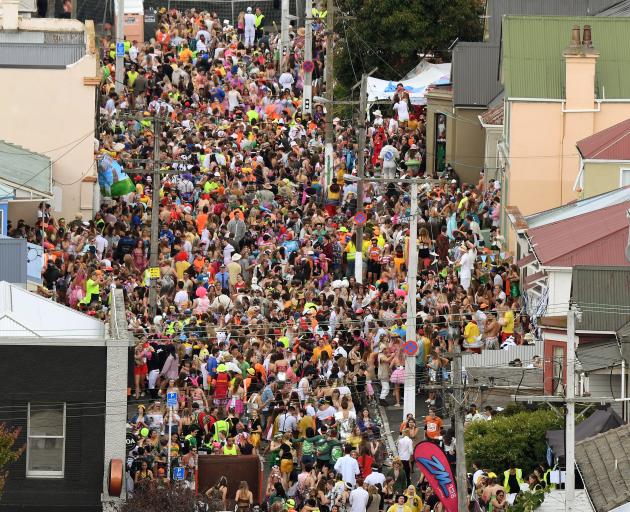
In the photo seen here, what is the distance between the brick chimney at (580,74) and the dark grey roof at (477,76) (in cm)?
755

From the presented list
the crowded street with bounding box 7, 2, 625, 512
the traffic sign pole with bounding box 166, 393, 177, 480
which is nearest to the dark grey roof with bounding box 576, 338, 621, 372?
the crowded street with bounding box 7, 2, 625, 512

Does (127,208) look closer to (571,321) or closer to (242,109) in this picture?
(242,109)

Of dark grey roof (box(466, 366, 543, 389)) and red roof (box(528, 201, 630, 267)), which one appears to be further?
red roof (box(528, 201, 630, 267))

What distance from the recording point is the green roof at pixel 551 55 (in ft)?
227

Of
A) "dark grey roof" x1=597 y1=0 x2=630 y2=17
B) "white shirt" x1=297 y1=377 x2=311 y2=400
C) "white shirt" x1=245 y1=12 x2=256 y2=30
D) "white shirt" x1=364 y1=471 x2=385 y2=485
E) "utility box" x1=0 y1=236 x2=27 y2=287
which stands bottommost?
"white shirt" x1=364 y1=471 x2=385 y2=485

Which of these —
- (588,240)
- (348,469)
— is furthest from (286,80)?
(348,469)

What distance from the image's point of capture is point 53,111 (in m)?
73.2

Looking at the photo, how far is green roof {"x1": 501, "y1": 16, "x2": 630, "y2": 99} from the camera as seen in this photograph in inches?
2724

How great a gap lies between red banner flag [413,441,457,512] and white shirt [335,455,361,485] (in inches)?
93.7

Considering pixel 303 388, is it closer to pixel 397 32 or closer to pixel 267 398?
pixel 267 398

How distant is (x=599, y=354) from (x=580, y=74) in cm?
1765

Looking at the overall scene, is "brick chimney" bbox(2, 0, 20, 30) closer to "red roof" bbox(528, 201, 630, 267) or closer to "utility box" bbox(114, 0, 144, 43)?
"utility box" bbox(114, 0, 144, 43)

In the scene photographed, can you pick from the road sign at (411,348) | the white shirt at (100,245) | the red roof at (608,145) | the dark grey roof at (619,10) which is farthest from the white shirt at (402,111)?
the road sign at (411,348)

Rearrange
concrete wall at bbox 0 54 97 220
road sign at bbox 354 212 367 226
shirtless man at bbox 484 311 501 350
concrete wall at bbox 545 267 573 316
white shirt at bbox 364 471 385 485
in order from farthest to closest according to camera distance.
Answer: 1. concrete wall at bbox 0 54 97 220
2. road sign at bbox 354 212 367 226
3. shirtless man at bbox 484 311 501 350
4. concrete wall at bbox 545 267 573 316
5. white shirt at bbox 364 471 385 485
